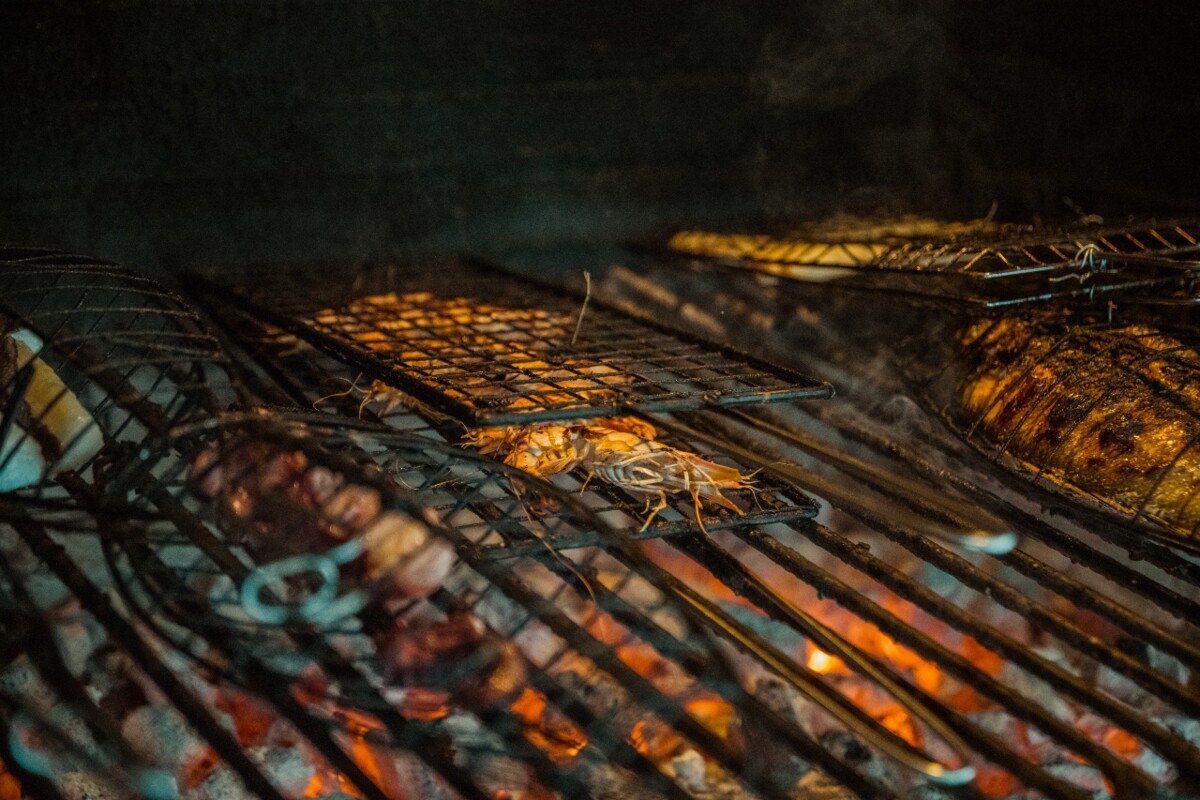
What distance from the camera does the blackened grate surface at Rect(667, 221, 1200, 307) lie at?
104 inches

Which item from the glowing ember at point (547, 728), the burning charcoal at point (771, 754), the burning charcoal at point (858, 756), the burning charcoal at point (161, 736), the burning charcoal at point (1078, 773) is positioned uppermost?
the burning charcoal at point (161, 736)

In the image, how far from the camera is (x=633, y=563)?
6.50ft

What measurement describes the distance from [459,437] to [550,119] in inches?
66.7

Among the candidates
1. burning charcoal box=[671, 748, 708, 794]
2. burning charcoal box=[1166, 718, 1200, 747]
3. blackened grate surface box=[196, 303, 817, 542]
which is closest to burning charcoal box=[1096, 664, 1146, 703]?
burning charcoal box=[1166, 718, 1200, 747]

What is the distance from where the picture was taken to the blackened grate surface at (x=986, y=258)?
2643mm

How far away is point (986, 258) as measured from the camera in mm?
2814

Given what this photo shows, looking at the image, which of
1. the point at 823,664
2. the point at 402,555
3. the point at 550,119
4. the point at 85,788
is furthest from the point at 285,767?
the point at 550,119

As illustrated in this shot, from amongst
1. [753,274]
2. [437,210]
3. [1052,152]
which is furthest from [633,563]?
[1052,152]

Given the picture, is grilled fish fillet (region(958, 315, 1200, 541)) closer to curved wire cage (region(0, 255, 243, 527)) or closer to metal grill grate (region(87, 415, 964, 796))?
metal grill grate (region(87, 415, 964, 796))

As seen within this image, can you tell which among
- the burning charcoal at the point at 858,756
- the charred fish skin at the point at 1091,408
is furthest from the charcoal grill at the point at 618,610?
the charred fish skin at the point at 1091,408

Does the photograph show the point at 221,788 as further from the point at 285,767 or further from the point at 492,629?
the point at 492,629

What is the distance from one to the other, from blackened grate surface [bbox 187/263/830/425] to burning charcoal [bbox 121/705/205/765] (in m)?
0.74

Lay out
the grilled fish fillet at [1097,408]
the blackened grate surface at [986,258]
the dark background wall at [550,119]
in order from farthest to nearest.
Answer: the dark background wall at [550,119], the blackened grate surface at [986,258], the grilled fish fillet at [1097,408]

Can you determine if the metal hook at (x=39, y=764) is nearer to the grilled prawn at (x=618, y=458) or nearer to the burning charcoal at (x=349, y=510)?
the burning charcoal at (x=349, y=510)
